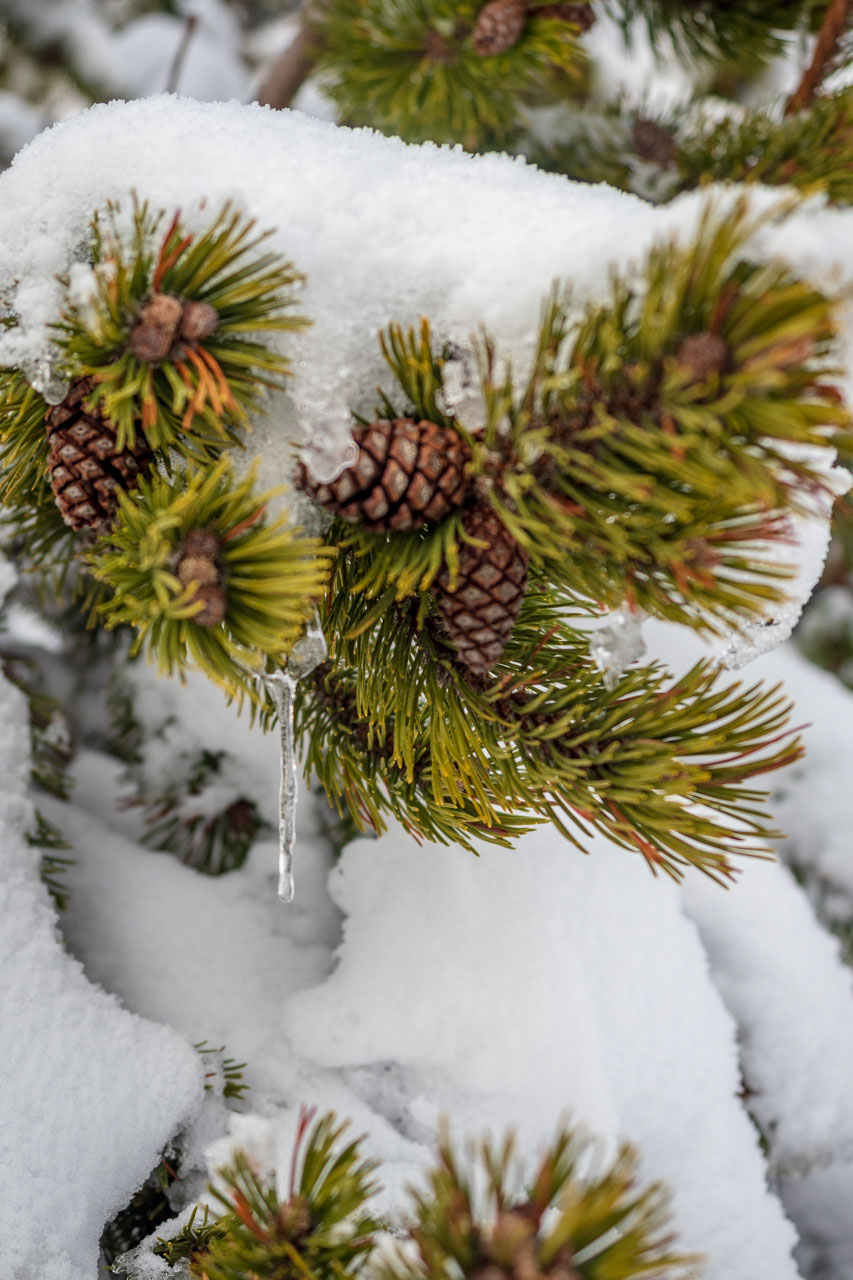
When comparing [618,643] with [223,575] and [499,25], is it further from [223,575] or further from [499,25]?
[499,25]

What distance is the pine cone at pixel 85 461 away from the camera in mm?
607

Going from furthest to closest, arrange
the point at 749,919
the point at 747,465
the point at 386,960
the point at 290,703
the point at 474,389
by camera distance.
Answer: the point at 749,919 < the point at 386,960 < the point at 290,703 < the point at 474,389 < the point at 747,465

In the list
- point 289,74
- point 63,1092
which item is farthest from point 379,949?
point 289,74

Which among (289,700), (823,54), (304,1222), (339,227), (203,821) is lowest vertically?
(203,821)

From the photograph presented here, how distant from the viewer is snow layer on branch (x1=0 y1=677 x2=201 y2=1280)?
69 cm

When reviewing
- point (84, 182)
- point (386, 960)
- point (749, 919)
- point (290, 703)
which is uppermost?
point (84, 182)

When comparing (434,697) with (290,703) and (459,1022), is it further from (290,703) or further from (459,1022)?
(459,1022)

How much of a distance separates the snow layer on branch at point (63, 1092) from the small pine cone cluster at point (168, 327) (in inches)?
22.6

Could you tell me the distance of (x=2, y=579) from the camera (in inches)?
41.1

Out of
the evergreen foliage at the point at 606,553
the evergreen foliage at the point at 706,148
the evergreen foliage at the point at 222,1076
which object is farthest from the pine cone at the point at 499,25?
the evergreen foliage at the point at 222,1076

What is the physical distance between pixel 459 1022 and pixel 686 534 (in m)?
0.61

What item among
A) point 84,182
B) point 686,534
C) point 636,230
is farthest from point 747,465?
point 84,182

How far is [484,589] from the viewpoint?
58 cm

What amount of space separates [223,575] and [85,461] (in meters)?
0.16
